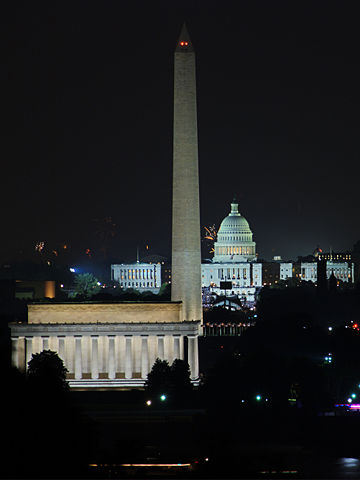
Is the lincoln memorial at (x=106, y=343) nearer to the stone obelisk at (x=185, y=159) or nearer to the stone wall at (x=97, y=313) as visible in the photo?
the stone wall at (x=97, y=313)

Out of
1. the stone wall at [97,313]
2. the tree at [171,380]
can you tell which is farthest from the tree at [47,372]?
the stone wall at [97,313]

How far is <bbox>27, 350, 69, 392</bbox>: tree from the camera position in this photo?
320 feet

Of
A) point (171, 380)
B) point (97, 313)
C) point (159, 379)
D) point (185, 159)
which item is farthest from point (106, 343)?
point (185, 159)

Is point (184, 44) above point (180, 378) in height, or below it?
above

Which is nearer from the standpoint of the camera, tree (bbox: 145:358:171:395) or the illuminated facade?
tree (bbox: 145:358:171:395)

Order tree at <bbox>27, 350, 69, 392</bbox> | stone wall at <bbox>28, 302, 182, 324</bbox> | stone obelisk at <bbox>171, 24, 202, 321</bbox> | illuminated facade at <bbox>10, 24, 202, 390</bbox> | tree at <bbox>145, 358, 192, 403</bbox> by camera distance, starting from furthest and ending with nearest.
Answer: stone obelisk at <bbox>171, 24, 202, 321</bbox>
stone wall at <bbox>28, 302, 182, 324</bbox>
illuminated facade at <bbox>10, 24, 202, 390</bbox>
tree at <bbox>145, 358, 192, 403</bbox>
tree at <bbox>27, 350, 69, 392</bbox>

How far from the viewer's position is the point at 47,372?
104 meters

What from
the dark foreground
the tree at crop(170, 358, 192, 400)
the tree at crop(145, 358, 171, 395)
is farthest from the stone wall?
the dark foreground

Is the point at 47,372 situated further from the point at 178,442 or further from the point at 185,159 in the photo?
the point at 185,159

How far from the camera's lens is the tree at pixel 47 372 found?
97.4 m

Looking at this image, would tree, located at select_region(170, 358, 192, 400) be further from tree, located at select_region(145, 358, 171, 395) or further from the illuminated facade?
the illuminated facade

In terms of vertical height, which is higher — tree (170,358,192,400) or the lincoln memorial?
the lincoln memorial

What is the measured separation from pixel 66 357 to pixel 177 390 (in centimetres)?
1450

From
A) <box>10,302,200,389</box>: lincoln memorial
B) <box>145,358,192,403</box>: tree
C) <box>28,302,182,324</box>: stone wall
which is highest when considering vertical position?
<box>28,302,182,324</box>: stone wall
